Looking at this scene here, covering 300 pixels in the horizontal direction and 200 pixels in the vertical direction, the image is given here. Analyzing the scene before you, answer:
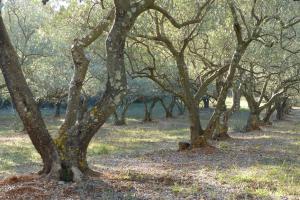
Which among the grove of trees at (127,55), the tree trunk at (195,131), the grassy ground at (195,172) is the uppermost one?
the grove of trees at (127,55)

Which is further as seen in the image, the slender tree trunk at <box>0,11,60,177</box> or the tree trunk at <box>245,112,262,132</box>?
the tree trunk at <box>245,112,262,132</box>

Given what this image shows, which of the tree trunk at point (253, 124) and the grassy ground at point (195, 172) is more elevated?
the tree trunk at point (253, 124)

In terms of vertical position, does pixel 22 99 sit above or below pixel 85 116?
above

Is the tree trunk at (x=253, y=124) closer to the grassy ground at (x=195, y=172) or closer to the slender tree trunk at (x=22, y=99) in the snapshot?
the grassy ground at (x=195, y=172)

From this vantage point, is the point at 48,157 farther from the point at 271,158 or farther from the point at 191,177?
the point at 271,158

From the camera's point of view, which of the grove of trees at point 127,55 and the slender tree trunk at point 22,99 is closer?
the slender tree trunk at point 22,99

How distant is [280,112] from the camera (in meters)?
50.9

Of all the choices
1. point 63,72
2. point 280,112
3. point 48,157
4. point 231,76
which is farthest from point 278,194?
point 280,112

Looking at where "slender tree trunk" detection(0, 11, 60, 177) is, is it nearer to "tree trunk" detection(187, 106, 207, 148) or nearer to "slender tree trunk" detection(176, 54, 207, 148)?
"slender tree trunk" detection(176, 54, 207, 148)

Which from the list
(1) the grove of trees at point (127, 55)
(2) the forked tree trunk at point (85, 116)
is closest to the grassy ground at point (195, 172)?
Answer: (2) the forked tree trunk at point (85, 116)

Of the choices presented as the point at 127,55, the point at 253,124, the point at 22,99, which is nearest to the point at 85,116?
the point at 22,99

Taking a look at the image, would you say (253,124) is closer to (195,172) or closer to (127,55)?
(127,55)

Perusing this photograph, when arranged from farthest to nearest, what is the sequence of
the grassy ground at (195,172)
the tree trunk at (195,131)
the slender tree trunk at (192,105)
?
1. the tree trunk at (195,131)
2. the slender tree trunk at (192,105)
3. the grassy ground at (195,172)

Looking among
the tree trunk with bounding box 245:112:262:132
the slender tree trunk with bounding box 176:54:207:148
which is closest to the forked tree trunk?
the slender tree trunk with bounding box 176:54:207:148
